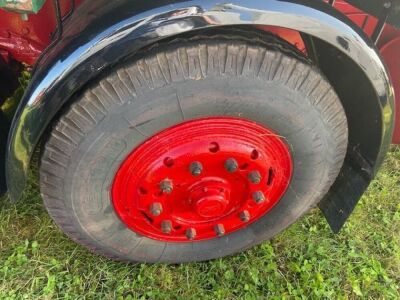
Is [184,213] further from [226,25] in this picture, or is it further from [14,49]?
[14,49]

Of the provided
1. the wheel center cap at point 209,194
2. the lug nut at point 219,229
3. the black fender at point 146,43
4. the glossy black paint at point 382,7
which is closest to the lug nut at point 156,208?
the wheel center cap at point 209,194

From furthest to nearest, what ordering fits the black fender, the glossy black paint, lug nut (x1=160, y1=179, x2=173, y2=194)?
lug nut (x1=160, y1=179, x2=173, y2=194), the glossy black paint, the black fender

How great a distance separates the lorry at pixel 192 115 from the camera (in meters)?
1.53

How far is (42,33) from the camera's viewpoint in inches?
83.7

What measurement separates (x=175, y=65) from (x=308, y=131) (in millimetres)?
524

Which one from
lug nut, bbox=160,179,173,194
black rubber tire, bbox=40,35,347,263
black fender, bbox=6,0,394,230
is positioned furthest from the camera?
lug nut, bbox=160,179,173,194

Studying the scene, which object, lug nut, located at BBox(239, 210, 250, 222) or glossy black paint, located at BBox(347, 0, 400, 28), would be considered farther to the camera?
lug nut, located at BBox(239, 210, 250, 222)

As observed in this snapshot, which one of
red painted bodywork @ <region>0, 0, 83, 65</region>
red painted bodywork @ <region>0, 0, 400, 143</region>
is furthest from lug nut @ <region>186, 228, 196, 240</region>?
red painted bodywork @ <region>0, 0, 83, 65</region>

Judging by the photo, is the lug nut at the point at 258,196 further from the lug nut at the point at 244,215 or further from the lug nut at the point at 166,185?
the lug nut at the point at 166,185

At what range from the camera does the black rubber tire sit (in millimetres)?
1586

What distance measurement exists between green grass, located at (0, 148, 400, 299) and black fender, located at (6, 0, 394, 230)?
0.60 meters

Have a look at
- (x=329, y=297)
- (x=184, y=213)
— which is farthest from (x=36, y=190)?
(x=329, y=297)

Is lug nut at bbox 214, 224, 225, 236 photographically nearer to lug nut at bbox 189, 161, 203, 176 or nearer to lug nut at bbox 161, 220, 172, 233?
lug nut at bbox 161, 220, 172, 233

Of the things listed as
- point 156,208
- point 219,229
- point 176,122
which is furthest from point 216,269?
point 176,122
